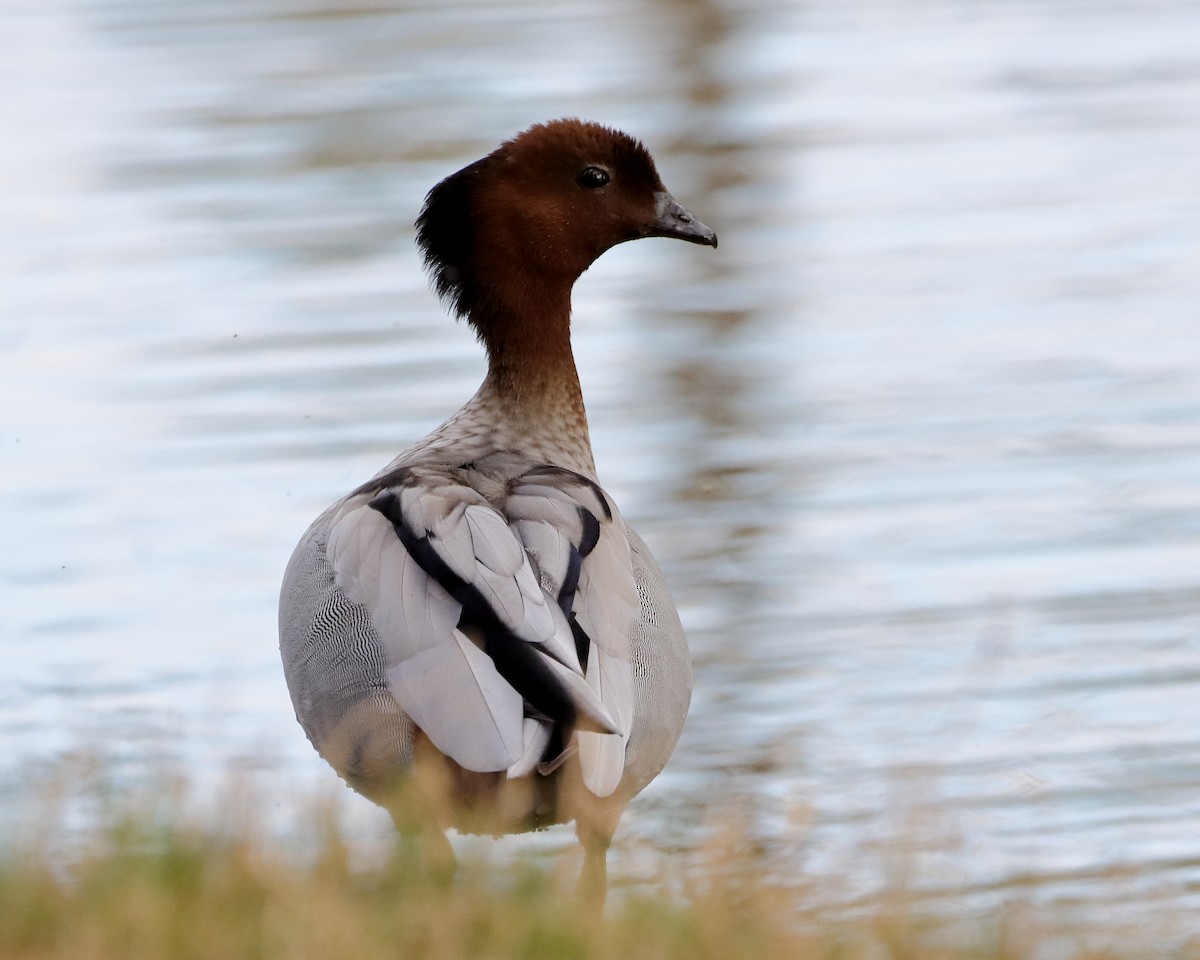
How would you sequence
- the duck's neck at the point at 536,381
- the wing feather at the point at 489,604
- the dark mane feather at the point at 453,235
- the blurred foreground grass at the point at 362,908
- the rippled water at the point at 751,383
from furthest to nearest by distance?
the rippled water at the point at 751,383 → the dark mane feather at the point at 453,235 → the duck's neck at the point at 536,381 → the wing feather at the point at 489,604 → the blurred foreground grass at the point at 362,908

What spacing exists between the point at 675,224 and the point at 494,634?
7.52 ft

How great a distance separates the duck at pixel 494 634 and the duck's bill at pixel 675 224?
0.56 meters

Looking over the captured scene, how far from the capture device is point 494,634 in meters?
5.09

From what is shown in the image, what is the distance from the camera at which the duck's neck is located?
6672 millimetres

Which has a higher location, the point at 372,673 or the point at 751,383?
the point at 372,673

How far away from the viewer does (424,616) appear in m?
5.21

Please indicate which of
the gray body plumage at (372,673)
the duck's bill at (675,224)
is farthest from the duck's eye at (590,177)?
the gray body plumage at (372,673)

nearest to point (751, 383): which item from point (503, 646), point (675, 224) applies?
point (675, 224)

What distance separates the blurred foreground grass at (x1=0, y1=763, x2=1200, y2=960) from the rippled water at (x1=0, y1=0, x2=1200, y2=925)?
13.0 inches

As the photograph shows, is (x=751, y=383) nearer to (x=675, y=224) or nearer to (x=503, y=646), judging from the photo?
(x=675, y=224)

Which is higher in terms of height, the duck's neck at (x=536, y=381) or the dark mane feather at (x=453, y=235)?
the dark mane feather at (x=453, y=235)

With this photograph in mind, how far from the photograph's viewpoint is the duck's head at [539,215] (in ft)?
22.4

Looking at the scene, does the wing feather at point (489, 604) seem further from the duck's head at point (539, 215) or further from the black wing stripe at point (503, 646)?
the duck's head at point (539, 215)

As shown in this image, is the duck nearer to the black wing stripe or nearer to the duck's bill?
the black wing stripe
